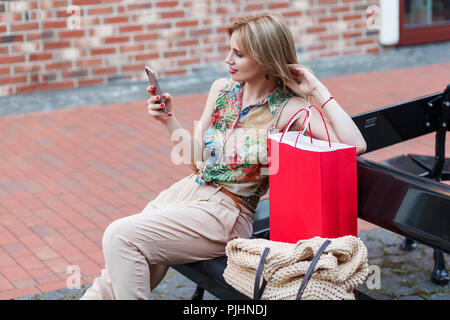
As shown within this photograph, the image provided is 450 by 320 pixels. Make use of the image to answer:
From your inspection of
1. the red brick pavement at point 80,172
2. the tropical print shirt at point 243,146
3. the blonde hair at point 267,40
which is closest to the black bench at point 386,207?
the tropical print shirt at point 243,146

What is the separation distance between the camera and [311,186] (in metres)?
2.72

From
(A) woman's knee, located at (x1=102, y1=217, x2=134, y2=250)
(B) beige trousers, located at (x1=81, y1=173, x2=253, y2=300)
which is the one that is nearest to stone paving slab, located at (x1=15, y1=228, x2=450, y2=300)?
(B) beige trousers, located at (x1=81, y1=173, x2=253, y2=300)

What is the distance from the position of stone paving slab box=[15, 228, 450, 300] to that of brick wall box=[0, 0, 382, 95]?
4114 millimetres

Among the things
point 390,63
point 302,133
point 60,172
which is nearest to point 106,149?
point 60,172

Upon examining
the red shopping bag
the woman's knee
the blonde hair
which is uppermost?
the blonde hair

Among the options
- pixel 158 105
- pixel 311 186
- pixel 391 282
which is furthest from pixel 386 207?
pixel 391 282

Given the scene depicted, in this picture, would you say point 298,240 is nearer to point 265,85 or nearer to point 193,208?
point 193,208

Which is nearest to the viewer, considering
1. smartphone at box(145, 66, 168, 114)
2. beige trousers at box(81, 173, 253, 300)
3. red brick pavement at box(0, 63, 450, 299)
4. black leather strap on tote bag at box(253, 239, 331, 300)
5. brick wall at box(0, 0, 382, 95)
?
black leather strap on tote bag at box(253, 239, 331, 300)

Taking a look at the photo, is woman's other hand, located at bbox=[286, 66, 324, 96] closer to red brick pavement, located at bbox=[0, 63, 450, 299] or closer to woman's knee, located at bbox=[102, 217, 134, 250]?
woman's knee, located at bbox=[102, 217, 134, 250]

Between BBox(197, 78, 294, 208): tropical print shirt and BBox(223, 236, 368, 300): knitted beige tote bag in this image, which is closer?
BBox(223, 236, 368, 300): knitted beige tote bag

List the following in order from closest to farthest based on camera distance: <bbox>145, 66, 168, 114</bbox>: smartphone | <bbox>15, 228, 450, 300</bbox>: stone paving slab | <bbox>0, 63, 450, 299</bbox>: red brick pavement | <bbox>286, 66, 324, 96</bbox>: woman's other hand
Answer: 1. <bbox>145, 66, 168, 114</bbox>: smartphone
2. <bbox>286, 66, 324, 96</bbox>: woman's other hand
3. <bbox>15, 228, 450, 300</bbox>: stone paving slab
4. <bbox>0, 63, 450, 299</bbox>: red brick pavement

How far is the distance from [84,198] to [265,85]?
2.40 m

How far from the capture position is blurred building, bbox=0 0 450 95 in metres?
7.46

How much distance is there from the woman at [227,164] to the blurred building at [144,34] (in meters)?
4.64
